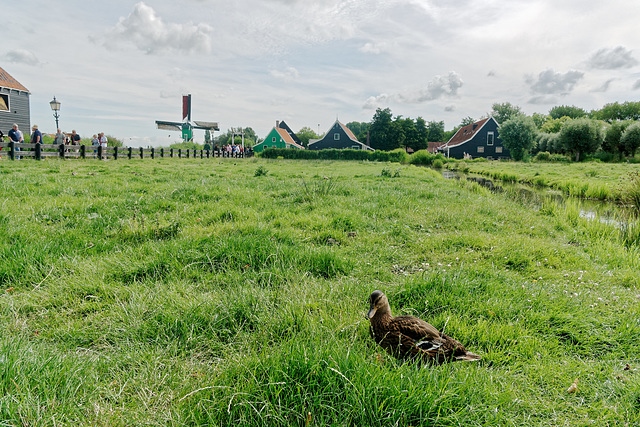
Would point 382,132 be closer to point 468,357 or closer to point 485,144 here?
point 485,144

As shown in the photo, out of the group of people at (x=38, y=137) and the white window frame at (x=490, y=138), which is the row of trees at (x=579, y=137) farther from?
the group of people at (x=38, y=137)

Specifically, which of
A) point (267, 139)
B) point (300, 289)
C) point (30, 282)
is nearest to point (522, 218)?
point (300, 289)

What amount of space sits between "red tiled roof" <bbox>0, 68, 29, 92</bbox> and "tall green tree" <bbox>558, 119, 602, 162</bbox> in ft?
206

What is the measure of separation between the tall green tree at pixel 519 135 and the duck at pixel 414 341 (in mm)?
57411

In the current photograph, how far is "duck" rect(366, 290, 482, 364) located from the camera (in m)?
2.26

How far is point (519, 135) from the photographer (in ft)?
168

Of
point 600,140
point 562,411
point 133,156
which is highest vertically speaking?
point 600,140

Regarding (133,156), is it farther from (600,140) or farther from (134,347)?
(600,140)

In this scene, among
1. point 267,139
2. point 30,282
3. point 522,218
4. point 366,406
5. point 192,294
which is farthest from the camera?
point 267,139

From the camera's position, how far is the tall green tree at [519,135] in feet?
167

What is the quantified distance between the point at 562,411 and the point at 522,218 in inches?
255

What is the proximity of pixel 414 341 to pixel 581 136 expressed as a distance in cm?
5715

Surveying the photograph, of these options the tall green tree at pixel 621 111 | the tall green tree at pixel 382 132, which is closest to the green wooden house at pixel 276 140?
the tall green tree at pixel 382 132

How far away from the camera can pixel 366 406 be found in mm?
1766
